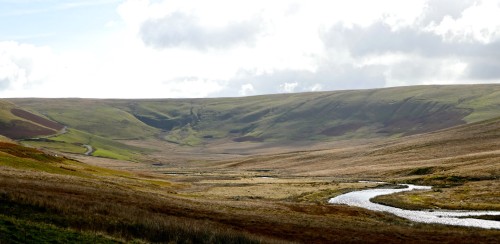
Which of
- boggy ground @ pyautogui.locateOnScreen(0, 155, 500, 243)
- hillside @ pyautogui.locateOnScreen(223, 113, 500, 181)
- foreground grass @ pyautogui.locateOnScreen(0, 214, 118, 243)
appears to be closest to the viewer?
foreground grass @ pyautogui.locateOnScreen(0, 214, 118, 243)

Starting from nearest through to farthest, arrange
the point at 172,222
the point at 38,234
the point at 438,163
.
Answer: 1. the point at 38,234
2. the point at 172,222
3. the point at 438,163

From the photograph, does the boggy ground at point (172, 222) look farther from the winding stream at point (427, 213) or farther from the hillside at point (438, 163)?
the hillside at point (438, 163)

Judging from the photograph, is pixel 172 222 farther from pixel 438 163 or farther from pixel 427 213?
pixel 438 163

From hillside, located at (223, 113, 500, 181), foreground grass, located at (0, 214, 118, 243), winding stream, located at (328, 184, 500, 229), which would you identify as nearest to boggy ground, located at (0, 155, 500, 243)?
foreground grass, located at (0, 214, 118, 243)

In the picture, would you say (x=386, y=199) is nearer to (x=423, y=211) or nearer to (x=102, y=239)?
(x=423, y=211)

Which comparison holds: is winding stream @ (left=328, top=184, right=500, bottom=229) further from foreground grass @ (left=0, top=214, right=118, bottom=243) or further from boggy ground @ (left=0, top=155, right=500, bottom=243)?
foreground grass @ (left=0, top=214, right=118, bottom=243)

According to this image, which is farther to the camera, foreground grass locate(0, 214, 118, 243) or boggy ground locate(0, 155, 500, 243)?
boggy ground locate(0, 155, 500, 243)

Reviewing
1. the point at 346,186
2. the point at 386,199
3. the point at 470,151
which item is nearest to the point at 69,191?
the point at 386,199

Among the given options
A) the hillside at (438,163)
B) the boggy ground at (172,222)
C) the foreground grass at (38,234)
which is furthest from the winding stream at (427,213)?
the foreground grass at (38,234)

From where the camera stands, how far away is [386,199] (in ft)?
301

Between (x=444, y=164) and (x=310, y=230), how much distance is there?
108 m

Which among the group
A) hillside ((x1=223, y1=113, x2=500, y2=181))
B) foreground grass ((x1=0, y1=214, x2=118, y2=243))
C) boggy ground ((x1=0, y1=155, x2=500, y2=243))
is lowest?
hillside ((x1=223, y1=113, x2=500, y2=181))

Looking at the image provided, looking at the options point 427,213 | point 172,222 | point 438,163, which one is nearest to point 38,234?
point 172,222

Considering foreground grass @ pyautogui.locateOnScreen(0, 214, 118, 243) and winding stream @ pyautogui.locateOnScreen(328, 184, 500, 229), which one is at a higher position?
foreground grass @ pyautogui.locateOnScreen(0, 214, 118, 243)
